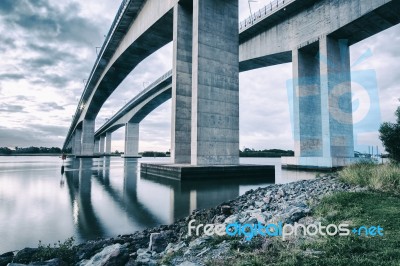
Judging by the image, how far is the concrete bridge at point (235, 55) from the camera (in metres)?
20.7

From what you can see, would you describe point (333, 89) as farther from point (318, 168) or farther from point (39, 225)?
point (39, 225)

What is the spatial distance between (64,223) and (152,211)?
2870 mm

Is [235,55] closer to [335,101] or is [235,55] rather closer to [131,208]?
[335,101]

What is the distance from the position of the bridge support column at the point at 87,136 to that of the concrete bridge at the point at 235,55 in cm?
3577

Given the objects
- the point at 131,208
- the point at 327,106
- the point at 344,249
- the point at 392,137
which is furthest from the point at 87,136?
the point at 344,249

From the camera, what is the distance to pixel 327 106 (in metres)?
26.6

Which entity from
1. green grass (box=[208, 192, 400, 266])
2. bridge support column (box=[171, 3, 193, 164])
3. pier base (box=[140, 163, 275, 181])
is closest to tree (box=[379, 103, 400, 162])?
pier base (box=[140, 163, 275, 181])

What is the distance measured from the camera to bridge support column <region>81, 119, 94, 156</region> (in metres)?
70.9

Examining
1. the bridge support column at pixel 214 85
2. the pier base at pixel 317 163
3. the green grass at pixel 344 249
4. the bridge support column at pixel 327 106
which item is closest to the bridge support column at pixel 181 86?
the bridge support column at pixel 214 85

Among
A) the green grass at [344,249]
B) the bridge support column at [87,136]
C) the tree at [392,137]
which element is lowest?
the green grass at [344,249]

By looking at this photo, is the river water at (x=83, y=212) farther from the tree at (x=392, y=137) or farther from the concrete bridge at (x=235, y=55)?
the tree at (x=392, y=137)

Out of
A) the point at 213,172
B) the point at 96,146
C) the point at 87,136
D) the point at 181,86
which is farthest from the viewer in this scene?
the point at 96,146

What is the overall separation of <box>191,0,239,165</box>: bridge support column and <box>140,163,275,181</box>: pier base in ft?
5.34

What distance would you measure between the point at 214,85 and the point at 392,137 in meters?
12.4
